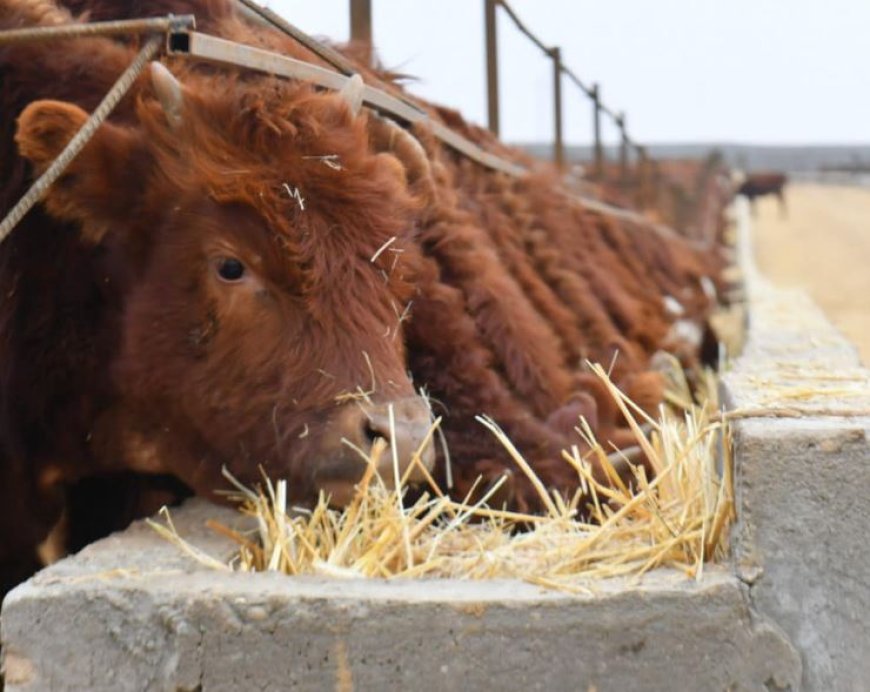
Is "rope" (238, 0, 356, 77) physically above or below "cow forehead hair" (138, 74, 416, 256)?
above

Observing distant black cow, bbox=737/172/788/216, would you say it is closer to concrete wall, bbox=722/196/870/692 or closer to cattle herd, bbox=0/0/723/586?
cattle herd, bbox=0/0/723/586

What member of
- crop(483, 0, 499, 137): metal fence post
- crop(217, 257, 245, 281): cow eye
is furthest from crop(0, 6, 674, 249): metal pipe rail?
crop(483, 0, 499, 137): metal fence post

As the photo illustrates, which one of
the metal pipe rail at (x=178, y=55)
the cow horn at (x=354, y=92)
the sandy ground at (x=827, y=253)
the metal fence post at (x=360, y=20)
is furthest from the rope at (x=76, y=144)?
the sandy ground at (x=827, y=253)

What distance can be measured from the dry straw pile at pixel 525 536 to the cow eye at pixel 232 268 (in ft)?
2.07

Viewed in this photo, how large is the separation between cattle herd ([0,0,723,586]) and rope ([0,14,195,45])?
0.21 metres

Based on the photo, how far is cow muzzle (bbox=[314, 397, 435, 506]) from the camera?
11.1 ft

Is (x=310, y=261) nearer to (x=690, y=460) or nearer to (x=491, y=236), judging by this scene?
(x=690, y=460)

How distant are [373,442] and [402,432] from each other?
0.25 feet

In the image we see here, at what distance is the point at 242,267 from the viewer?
12.1 ft

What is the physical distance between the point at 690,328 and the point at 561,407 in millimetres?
3871

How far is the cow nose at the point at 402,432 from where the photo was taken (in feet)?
11.0

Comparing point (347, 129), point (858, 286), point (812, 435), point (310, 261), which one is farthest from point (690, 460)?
point (858, 286)

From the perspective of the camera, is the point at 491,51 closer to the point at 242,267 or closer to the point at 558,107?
the point at 558,107

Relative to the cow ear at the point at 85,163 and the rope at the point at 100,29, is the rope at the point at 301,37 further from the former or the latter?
the cow ear at the point at 85,163
